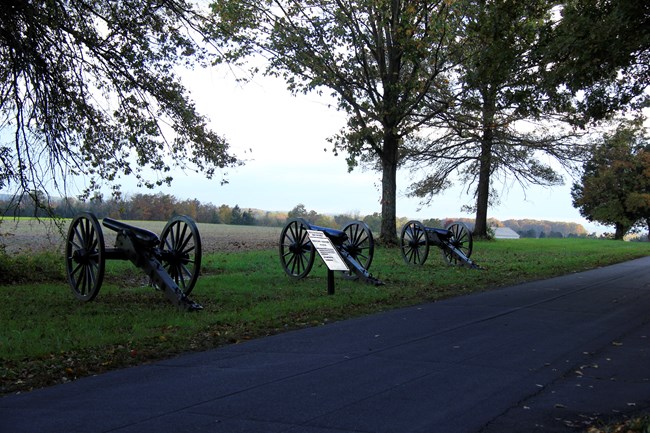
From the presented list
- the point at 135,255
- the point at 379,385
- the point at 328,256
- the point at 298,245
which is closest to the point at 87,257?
the point at 135,255

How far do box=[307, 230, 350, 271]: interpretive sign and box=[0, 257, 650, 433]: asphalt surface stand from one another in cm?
262

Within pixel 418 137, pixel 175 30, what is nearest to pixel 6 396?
pixel 175 30

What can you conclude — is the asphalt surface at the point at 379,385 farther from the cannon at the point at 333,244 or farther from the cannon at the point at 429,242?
the cannon at the point at 429,242

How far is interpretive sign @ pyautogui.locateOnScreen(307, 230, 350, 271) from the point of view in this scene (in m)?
11.6

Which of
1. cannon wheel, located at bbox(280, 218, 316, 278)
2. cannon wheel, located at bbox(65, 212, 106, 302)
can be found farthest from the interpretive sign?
cannon wheel, located at bbox(65, 212, 106, 302)

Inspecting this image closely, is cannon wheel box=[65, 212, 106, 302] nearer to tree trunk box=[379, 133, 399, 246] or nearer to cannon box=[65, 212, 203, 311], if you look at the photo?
cannon box=[65, 212, 203, 311]

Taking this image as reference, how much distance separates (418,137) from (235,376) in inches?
1019

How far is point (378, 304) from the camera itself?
1104 centimetres

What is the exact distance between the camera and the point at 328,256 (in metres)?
11.8

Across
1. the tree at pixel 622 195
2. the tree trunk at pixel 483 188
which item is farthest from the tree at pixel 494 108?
the tree at pixel 622 195

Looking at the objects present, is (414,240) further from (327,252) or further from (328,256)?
(328,256)

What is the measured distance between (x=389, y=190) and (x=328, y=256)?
1537 cm

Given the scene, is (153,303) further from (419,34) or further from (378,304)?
(419,34)

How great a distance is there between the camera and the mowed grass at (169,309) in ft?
22.1
